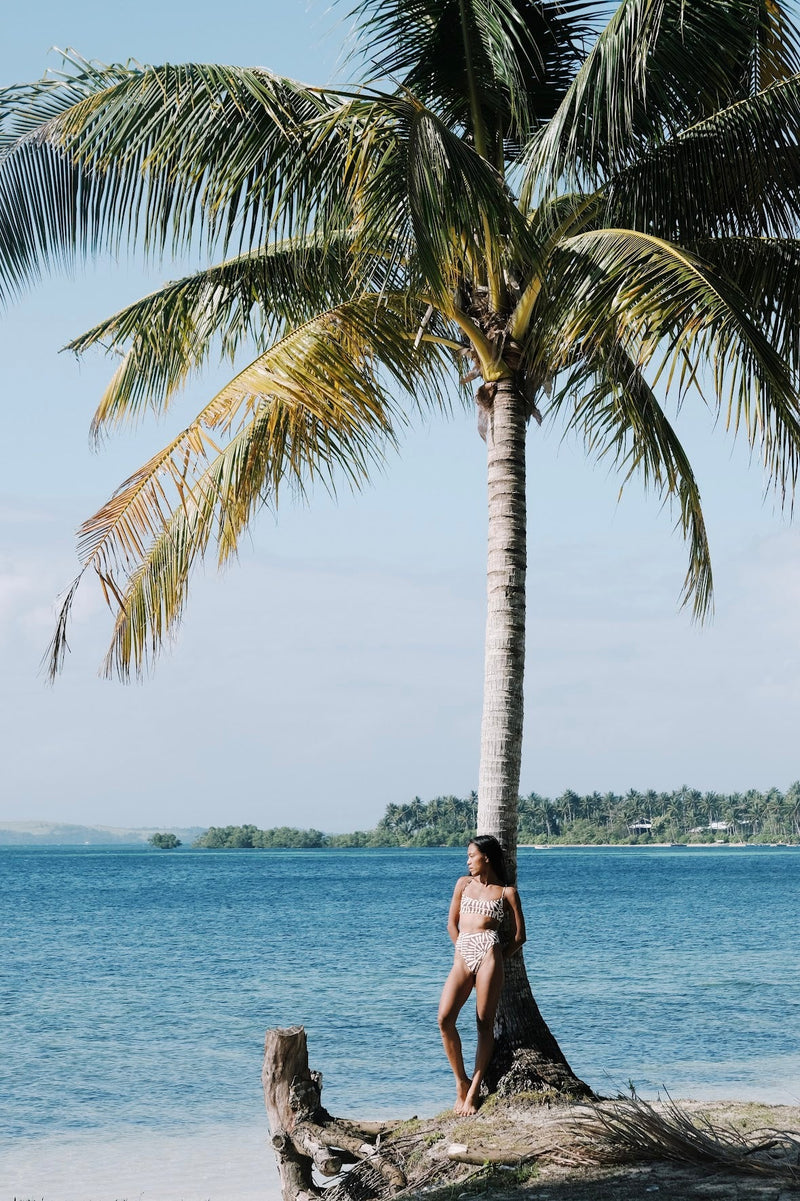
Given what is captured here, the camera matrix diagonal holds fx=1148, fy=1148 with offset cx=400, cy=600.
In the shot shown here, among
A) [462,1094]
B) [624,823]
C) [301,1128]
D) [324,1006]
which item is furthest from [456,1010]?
[624,823]

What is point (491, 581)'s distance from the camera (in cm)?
760

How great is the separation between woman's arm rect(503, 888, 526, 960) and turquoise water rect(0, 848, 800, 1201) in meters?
4.88

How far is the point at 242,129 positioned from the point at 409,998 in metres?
19.9

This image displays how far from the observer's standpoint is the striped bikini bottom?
22.1 ft

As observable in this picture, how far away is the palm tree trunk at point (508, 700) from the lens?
→ 718cm

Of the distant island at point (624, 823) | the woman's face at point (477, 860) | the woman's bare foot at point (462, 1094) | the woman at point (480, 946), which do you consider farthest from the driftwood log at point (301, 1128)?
the distant island at point (624, 823)

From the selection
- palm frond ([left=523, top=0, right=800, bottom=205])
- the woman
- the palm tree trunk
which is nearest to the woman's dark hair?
the woman

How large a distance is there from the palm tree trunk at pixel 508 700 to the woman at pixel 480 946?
34 cm

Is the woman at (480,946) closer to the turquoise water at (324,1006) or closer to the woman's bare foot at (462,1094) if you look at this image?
the woman's bare foot at (462,1094)

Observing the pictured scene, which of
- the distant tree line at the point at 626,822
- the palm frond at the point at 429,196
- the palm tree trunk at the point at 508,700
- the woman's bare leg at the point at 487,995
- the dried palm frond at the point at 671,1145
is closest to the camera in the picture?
the dried palm frond at the point at 671,1145

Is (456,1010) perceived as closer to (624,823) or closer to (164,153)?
(164,153)

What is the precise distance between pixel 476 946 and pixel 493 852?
552mm

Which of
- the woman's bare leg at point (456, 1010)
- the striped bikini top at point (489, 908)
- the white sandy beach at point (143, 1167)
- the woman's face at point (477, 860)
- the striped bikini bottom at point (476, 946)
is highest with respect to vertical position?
the woman's face at point (477, 860)

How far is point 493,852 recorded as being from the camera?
6883 mm
